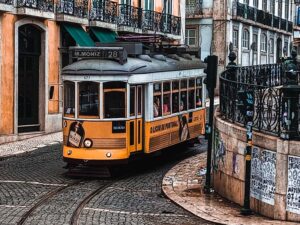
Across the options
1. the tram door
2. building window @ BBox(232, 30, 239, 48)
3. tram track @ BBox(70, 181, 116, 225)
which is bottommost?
tram track @ BBox(70, 181, 116, 225)

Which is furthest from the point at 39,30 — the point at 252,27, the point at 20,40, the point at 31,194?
the point at 252,27

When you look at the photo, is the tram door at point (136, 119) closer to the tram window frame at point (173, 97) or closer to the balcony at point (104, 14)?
the tram window frame at point (173, 97)

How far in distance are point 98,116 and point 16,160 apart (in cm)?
461

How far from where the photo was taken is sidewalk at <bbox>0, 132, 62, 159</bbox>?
20297 millimetres

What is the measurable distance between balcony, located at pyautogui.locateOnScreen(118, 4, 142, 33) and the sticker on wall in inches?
825

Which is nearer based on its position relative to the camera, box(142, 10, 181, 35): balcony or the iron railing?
the iron railing

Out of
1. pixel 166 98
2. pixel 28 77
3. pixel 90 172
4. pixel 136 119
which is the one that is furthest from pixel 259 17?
pixel 90 172

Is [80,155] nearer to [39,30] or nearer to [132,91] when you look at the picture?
[132,91]

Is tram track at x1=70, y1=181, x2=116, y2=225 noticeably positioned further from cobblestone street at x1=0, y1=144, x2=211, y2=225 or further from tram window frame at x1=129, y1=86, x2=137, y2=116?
tram window frame at x1=129, y1=86, x2=137, y2=116

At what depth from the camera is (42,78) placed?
2531 cm

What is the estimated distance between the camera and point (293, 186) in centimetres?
1113

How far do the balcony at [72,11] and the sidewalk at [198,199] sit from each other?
10859 millimetres

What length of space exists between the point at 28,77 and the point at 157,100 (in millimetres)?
9557

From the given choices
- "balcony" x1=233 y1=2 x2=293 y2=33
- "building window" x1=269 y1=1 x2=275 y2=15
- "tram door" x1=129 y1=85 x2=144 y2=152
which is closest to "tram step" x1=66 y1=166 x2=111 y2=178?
"tram door" x1=129 y1=85 x2=144 y2=152
